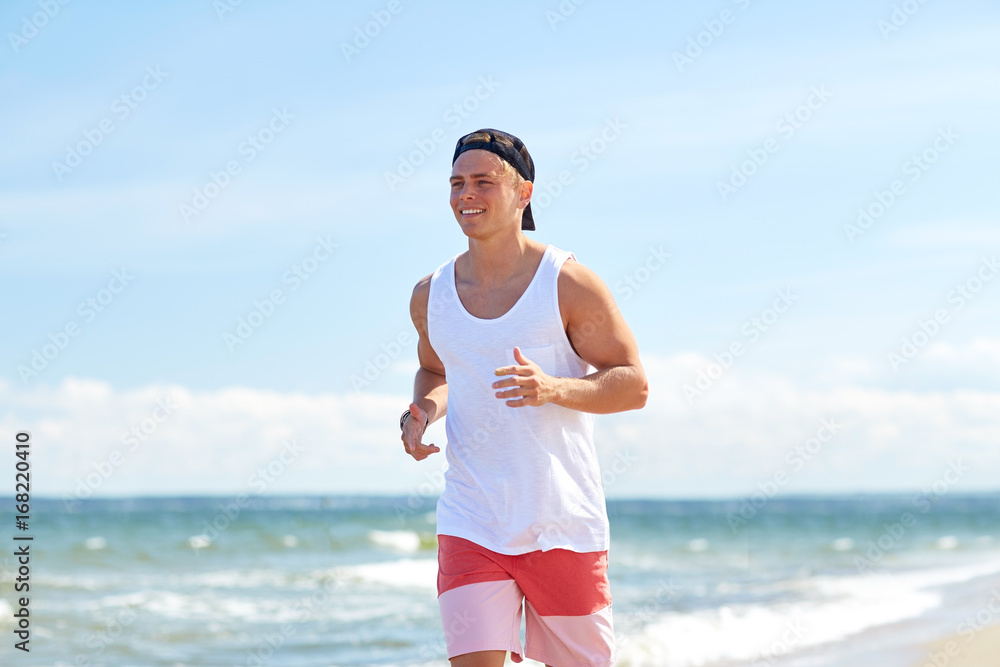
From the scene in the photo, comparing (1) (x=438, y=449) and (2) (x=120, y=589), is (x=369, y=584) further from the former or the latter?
(1) (x=438, y=449)

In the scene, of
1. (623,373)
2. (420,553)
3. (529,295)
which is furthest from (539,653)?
(420,553)

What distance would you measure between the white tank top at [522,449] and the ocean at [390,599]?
591cm

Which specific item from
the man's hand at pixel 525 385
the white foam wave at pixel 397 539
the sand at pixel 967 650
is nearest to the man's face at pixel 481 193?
the man's hand at pixel 525 385

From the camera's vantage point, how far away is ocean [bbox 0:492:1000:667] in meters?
9.45

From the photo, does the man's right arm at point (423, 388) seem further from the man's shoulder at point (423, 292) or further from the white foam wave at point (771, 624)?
the white foam wave at point (771, 624)

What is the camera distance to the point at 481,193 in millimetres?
3293

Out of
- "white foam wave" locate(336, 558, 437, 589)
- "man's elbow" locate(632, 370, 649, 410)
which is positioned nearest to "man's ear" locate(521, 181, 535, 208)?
"man's elbow" locate(632, 370, 649, 410)

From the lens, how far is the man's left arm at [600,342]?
10.3 ft

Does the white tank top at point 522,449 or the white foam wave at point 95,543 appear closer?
the white tank top at point 522,449

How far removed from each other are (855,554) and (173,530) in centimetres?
1712

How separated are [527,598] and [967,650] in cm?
666

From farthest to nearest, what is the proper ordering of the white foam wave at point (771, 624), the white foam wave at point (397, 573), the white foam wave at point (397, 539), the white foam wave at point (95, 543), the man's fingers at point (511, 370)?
the white foam wave at point (397, 539)
the white foam wave at point (95, 543)
the white foam wave at point (397, 573)
the white foam wave at point (771, 624)
the man's fingers at point (511, 370)

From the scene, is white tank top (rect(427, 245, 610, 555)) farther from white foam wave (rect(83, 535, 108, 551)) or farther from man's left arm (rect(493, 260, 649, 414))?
white foam wave (rect(83, 535, 108, 551))

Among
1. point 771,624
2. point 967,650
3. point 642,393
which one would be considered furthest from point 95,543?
point 642,393
